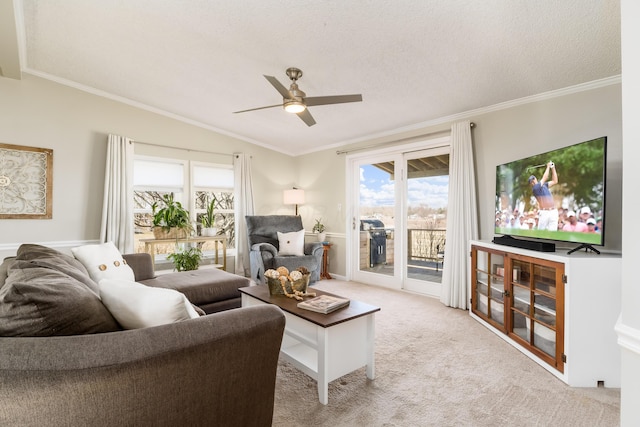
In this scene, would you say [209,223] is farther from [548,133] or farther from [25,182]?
[548,133]

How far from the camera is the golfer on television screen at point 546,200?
237 cm

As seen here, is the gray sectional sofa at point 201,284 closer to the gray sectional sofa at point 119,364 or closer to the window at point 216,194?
the gray sectional sofa at point 119,364

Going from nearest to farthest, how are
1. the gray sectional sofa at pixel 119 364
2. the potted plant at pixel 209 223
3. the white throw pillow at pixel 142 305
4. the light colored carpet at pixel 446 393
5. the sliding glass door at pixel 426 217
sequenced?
the gray sectional sofa at pixel 119 364, the white throw pillow at pixel 142 305, the light colored carpet at pixel 446 393, the sliding glass door at pixel 426 217, the potted plant at pixel 209 223

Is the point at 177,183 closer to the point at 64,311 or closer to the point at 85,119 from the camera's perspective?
the point at 85,119

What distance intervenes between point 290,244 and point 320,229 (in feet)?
2.68

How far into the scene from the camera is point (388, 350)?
→ 2.45 m

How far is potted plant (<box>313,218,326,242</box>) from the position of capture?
17.1 feet

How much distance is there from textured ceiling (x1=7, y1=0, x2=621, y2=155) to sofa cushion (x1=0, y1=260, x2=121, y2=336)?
2091 mm

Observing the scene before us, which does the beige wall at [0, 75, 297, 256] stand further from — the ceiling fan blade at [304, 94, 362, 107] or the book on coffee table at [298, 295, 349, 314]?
the book on coffee table at [298, 295, 349, 314]

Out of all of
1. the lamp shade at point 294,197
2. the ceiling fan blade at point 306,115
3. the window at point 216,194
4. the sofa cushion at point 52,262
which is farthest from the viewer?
the lamp shade at point 294,197

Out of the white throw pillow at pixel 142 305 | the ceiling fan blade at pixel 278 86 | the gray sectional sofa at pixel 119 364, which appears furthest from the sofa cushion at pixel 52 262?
the ceiling fan blade at pixel 278 86

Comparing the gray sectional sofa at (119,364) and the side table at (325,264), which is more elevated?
the gray sectional sofa at (119,364)

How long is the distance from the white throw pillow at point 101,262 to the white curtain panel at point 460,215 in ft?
10.9

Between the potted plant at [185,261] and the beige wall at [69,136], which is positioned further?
the potted plant at [185,261]
